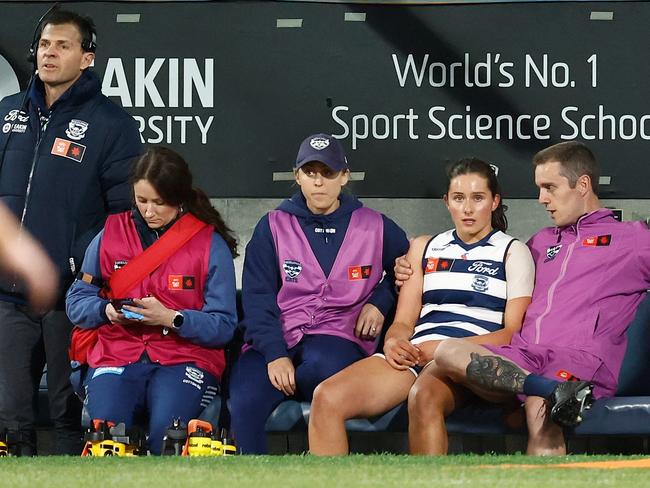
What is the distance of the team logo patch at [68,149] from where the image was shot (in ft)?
16.0

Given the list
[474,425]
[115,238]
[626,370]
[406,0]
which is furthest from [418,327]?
[406,0]

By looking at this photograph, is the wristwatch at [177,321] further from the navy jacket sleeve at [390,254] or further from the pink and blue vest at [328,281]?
the navy jacket sleeve at [390,254]

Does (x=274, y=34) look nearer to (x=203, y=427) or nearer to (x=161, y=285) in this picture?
(x=161, y=285)

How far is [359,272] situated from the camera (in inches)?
191

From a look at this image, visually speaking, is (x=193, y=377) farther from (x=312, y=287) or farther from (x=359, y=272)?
(x=359, y=272)

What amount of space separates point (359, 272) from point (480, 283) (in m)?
0.46

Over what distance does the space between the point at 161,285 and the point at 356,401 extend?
838 millimetres

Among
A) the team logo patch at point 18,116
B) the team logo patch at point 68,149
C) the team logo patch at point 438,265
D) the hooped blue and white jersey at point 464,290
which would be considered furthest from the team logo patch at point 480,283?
the team logo patch at point 18,116

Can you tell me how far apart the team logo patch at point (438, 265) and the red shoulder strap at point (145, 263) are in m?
0.87

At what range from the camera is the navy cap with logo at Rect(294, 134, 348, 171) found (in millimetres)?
4828

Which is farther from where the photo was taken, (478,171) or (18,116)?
(18,116)

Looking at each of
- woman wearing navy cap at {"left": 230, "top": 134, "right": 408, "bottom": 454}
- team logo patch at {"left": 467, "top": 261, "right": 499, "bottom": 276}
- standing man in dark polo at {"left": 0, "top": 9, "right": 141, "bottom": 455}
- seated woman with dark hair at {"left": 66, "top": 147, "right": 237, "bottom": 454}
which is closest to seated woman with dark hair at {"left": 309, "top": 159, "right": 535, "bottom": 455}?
team logo patch at {"left": 467, "top": 261, "right": 499, "bottom": 276}

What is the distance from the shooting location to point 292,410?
464 centimetres

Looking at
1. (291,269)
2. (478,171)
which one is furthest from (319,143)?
(478,171)
